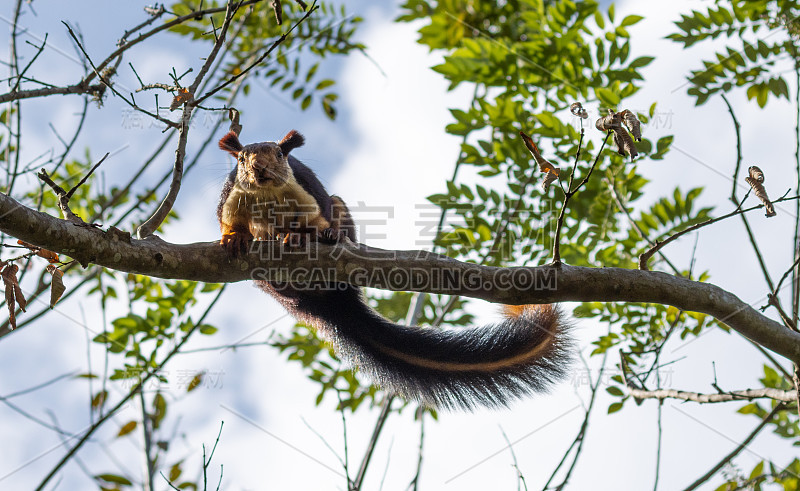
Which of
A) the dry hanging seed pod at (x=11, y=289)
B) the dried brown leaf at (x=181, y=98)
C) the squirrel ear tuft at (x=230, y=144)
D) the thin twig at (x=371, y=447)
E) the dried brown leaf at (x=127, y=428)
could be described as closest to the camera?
the dry hanging seed pod at (x=11, y=289)

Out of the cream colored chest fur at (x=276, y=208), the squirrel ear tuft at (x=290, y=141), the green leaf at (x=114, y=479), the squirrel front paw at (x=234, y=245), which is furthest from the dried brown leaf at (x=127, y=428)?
the squirrel front paw at (x=234, y=245)

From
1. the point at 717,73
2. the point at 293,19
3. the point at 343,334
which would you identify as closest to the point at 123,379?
the point at 343,334

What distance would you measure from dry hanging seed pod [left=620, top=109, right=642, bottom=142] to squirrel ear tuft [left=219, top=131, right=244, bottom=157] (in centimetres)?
213

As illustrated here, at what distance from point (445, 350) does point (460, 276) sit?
0.68m

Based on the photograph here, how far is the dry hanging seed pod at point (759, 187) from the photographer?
75.5 inches

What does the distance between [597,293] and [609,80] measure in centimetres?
171

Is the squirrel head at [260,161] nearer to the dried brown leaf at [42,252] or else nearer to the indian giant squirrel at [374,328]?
the indian giant squirrel at [374,328]

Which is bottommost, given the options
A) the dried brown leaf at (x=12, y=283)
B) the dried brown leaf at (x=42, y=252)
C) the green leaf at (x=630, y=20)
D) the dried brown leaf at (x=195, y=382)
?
the dried brown leaf at (x=12, y=283)

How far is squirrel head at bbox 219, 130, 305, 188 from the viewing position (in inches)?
126

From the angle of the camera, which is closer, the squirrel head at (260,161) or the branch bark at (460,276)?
the branch bark at (460,276)

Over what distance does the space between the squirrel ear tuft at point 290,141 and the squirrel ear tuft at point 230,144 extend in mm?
253

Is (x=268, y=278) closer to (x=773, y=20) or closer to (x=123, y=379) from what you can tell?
(x=123, y=379)

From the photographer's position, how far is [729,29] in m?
3.61

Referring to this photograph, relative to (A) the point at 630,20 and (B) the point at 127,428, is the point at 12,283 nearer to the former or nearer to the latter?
(B) the point at 127,428
